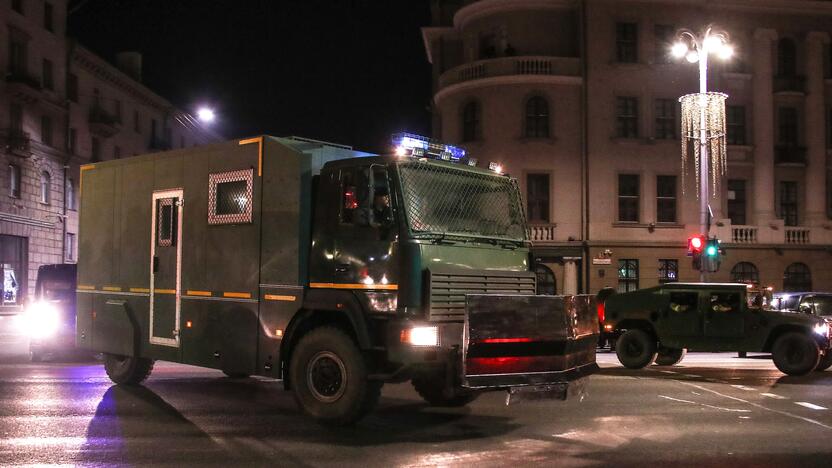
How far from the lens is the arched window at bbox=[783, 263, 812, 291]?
3603 centimetres

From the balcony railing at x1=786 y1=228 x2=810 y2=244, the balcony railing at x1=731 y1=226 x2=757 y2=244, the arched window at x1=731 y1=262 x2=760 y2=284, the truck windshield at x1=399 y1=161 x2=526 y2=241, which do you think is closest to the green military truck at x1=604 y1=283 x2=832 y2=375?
the truck windshield at x1=399 y1=161 x2=526 y2=241

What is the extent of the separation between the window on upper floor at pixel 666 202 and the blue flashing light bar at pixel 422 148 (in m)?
26.5

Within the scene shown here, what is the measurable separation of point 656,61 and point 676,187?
17.1 ft

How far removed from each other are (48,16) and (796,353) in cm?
4537

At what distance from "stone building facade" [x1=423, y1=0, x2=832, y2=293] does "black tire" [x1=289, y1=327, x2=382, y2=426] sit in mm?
25725

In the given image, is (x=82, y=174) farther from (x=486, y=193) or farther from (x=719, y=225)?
(x=719, y=225)

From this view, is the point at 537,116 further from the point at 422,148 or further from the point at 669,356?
the point at 422,148

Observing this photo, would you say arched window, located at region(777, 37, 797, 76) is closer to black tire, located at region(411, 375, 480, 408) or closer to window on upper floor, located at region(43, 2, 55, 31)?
black tire, located at region(411, 375, 480, 408)

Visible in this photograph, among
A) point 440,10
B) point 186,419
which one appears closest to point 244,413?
point 186,419

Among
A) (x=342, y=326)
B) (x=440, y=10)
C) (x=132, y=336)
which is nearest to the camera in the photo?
(x=342, y=326)

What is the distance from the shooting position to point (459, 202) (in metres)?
9.90

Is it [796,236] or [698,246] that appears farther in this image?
[796,236]

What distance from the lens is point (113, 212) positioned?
40.9ft

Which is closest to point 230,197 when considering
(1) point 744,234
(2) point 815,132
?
(1) point 744,234
